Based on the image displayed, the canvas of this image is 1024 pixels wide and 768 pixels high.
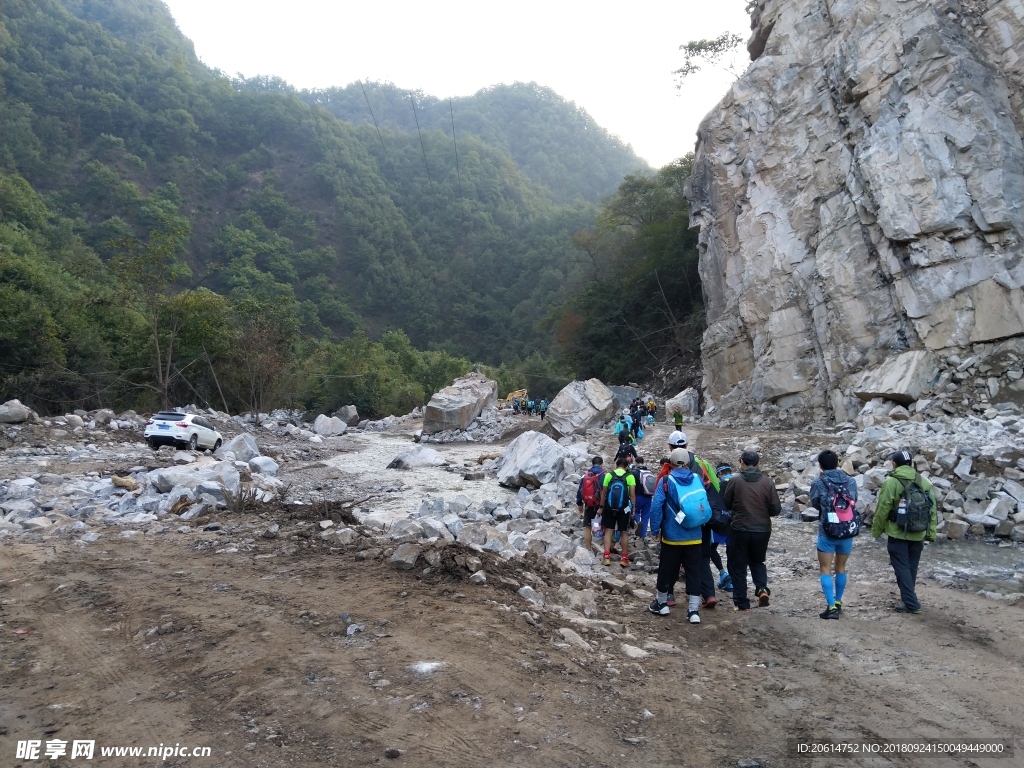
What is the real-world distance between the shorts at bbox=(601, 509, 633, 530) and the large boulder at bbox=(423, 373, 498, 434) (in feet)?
66.9

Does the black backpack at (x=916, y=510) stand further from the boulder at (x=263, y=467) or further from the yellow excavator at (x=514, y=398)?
the yellow excavator at (x=514, y=398)

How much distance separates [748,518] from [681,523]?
2.18 feet

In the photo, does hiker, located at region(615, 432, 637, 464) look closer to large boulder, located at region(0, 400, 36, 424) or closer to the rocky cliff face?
the rocky cliff face

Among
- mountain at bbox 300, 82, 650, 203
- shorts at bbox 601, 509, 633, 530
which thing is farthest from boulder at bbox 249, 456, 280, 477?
mountain at bbox 300, 82, 650, 203

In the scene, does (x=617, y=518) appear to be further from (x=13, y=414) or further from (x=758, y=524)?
(x=13, y=414)

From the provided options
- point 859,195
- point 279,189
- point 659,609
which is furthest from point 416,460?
point 279,189

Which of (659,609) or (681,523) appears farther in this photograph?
(659,609)

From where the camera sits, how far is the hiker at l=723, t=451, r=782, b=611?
19.2 feet

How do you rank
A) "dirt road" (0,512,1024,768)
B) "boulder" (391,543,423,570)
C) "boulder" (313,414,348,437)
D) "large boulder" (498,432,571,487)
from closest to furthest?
"dirt road" (0,512,1024,768) → "boulder" (391,543,423,570) → "large boulder" (498,432,571,487) → "boulder" (313,414,348,437)

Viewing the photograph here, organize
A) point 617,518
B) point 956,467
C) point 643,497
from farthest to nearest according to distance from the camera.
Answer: point 956,467
point 643,497
point 617,518

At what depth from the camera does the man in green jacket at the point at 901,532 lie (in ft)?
19.0

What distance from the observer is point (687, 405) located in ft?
96.3

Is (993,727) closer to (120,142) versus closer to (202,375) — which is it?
(202,375)

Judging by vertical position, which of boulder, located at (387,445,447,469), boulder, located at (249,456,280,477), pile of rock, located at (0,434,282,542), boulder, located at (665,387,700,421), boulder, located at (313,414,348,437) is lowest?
boulder, located at (313,414,348,437)
